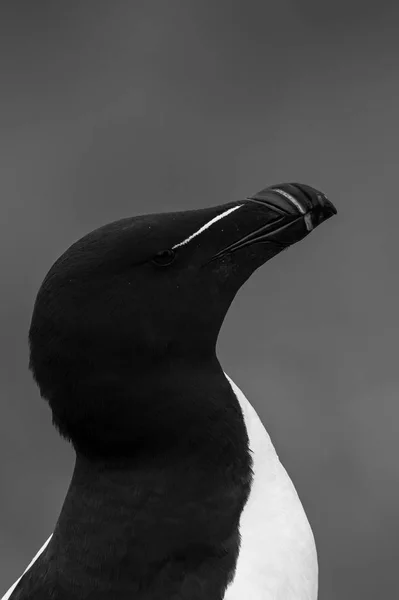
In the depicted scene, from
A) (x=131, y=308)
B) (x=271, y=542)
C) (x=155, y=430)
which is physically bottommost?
(x=271, y=542)

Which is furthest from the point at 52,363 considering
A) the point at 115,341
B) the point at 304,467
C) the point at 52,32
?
the point at 52,32

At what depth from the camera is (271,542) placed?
0.94 m

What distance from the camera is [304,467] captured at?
8.57ft

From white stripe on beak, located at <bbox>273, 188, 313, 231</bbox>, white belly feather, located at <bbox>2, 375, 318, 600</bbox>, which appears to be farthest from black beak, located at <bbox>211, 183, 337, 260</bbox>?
white belly feather, located at <bbox>2, 375, 318, 600</bbox>

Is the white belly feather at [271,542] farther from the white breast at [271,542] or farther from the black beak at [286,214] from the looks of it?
the black beak at [286,214]

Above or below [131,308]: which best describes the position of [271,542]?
below

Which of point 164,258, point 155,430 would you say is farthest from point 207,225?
point 155,430

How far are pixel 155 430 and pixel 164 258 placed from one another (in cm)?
14

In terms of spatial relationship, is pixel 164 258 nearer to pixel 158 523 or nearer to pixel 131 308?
pixel 131 308

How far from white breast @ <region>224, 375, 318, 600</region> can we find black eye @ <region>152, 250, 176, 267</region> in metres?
0.17

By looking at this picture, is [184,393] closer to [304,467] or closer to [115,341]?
[115,341]

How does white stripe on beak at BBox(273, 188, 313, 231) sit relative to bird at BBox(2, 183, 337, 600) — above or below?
above

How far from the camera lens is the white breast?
0.91 meters

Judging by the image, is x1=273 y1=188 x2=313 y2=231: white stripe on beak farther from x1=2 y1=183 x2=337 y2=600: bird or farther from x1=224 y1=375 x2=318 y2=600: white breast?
x1=224 y1=375 x2=318 y2=600: white breast
